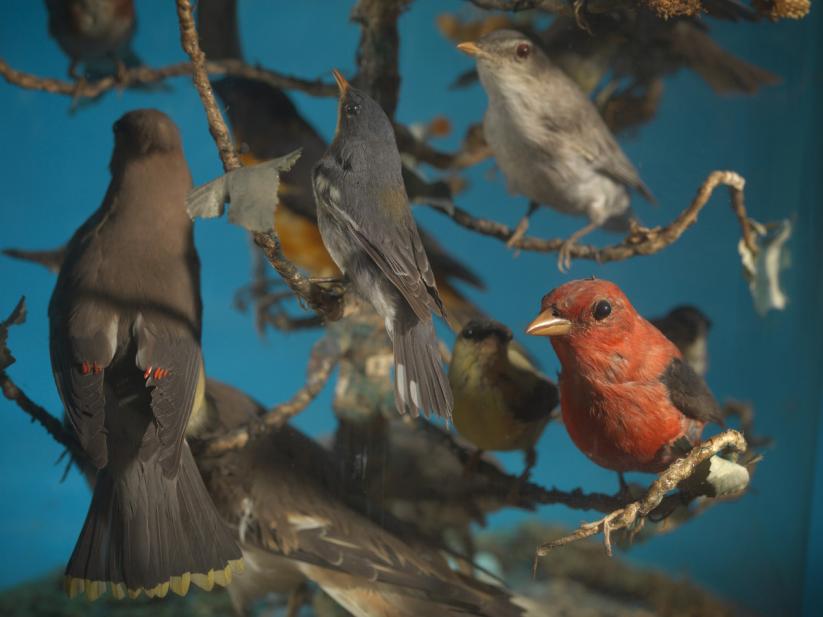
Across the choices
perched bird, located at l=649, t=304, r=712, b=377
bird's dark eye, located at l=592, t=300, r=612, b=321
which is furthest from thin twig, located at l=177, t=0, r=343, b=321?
perched bird, located at l=649, t=304, r=712, b=377

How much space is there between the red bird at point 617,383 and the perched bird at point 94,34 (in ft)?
1.96

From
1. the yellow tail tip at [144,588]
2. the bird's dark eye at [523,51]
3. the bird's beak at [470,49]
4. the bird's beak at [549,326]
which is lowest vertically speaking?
the yellow tail tip at [144,588]

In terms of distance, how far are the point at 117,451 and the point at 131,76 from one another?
457 millimetres

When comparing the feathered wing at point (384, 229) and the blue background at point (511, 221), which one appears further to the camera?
the blue background at point (511, 221)

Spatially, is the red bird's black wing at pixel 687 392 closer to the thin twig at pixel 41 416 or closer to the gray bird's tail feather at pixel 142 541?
the gray bird's tail feather at pixel 142 541

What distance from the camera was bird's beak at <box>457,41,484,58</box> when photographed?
82 cm

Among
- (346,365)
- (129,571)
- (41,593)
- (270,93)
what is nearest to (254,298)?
(346,365)

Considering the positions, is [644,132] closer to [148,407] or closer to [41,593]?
[148,407]

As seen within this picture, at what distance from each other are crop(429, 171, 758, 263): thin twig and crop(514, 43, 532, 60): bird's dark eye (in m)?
0.18

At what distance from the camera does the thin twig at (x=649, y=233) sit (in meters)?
0.85

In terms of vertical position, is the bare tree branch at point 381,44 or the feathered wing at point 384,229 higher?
the bare tree branch at point 381,44

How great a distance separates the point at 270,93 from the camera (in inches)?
38.2

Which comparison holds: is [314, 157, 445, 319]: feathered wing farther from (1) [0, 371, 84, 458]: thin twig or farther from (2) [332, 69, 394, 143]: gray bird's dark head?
(1) [0, 371, 84, 458]: thin twig

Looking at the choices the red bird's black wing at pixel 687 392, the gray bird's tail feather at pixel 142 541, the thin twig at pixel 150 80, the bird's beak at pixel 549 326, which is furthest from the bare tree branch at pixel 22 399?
the red bird's black wing at pixel 687 392
